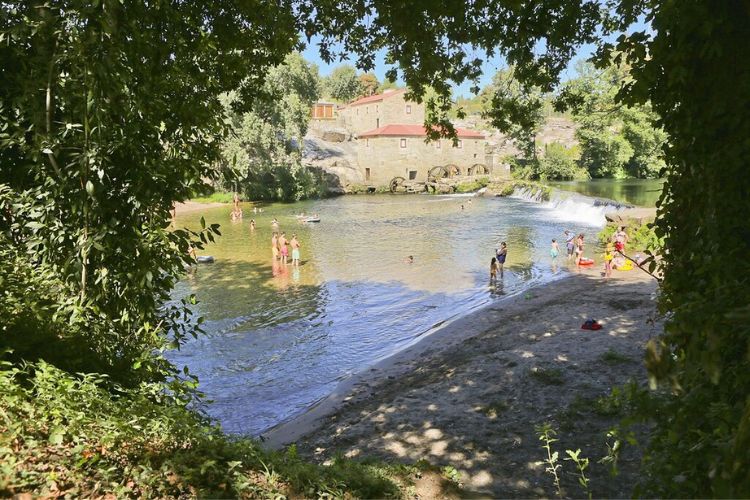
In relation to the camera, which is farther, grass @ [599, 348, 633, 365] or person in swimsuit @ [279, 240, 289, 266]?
person in swimsuit @ [279, 240, 289, 266]

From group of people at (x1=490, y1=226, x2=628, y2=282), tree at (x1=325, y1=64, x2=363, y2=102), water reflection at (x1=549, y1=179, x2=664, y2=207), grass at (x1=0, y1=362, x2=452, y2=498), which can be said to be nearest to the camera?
grass at (x1=0, y1=362, x2=452, y2=498)

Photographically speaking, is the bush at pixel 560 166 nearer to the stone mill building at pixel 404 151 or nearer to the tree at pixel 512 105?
the stone mill building at pixel 404 151

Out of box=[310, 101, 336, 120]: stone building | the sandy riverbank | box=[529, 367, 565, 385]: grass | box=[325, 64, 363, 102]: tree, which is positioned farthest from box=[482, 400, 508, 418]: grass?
box=[325, 64, 363, 102]: tree

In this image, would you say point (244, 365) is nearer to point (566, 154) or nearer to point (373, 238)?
point (373, 238)

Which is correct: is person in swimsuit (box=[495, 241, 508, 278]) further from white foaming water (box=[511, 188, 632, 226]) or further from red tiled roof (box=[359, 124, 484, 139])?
red tiled roof (box=[359, 124, 484, 139])

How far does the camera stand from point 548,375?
9.59m

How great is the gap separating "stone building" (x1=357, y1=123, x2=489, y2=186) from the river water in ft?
77.1

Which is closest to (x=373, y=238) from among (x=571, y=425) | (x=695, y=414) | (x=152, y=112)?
(x=571, y=425)

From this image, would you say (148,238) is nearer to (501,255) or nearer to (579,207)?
(501,255)

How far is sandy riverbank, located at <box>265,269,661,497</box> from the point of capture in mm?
6719

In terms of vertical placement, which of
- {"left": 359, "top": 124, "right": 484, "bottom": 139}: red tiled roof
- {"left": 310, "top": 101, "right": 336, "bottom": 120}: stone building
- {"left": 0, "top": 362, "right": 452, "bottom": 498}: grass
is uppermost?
{"left": 310, "top": 101, "right": 336, "bottom": 120}: stone building

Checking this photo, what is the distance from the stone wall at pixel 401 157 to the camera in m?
61.6

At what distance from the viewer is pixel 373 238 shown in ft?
101

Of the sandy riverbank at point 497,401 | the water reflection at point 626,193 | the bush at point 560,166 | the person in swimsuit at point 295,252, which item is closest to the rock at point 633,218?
the water reflection at point 626,193
